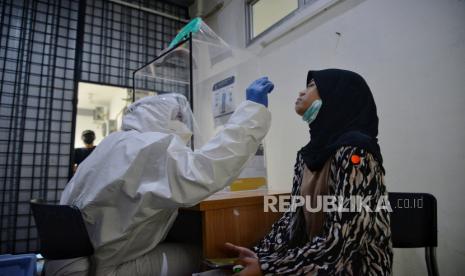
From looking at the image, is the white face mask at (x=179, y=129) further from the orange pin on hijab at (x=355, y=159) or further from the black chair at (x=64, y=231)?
the orange pin on hijab at (x=355, y=159)

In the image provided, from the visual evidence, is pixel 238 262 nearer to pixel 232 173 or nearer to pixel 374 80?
pixel 232 173

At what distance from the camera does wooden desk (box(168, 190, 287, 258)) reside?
1082 mm

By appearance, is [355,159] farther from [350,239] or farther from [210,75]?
[210,75]

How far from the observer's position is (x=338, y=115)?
37.3 inches

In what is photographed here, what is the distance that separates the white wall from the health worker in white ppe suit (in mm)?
782

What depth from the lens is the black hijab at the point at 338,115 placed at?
36.2 inches

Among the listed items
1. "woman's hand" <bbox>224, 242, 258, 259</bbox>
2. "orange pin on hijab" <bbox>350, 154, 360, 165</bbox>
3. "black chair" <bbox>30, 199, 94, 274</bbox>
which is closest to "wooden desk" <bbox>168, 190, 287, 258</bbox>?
"woman's hand" <bbox>224, 242, 258, 259</bbox>

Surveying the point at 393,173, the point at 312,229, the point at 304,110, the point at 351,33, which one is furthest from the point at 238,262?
the point at 351,33

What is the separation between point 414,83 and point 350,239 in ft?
3.28

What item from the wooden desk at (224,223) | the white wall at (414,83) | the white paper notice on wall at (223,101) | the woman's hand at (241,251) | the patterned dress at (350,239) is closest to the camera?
the patterned dress at (350,239)

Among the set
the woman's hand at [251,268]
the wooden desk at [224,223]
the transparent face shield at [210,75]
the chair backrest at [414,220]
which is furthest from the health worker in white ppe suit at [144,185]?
the transparent face shield at [210,75]

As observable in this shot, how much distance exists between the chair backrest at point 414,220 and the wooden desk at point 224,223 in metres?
0.49

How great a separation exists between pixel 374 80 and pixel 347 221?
3.47ft

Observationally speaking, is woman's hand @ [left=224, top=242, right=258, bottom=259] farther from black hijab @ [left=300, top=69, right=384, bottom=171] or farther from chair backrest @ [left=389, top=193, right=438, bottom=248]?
chair backrest @ [left=389, top=193, right=438, bottom=248]
